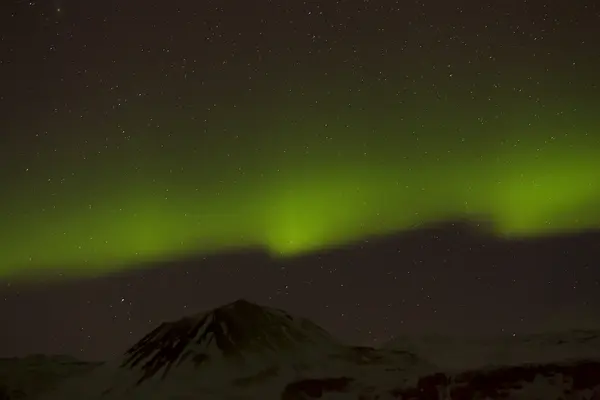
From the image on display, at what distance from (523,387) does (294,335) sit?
57 cm

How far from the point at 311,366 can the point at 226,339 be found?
0.22m

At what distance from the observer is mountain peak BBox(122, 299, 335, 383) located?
2092 mm

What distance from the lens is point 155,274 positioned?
217cm

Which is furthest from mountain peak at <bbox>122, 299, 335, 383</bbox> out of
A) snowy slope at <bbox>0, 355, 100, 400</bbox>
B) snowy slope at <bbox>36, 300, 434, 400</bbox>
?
snowy slope at <bbox>0, 355, 100, 400</bbox>

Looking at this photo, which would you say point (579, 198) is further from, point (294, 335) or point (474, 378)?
point (294, 335)

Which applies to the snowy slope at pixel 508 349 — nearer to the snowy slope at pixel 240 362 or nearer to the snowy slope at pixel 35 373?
the snowy slope at pixel 240 362

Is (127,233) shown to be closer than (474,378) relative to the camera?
No

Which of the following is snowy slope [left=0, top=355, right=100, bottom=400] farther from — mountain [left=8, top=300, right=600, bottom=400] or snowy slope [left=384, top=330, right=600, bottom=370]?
snowy slope [left=384, top=330, right=600, bottom=370]

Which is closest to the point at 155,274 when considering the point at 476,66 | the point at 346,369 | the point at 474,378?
the point at 346,369

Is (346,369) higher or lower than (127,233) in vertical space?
lower

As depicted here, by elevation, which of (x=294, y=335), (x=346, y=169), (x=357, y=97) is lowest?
(x=294, y=335)

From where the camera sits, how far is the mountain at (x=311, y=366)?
204 cm

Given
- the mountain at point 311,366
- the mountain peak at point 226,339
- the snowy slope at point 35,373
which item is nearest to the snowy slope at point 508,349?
the mountain at point 311,366

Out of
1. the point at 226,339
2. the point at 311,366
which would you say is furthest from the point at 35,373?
the point at 311,366
